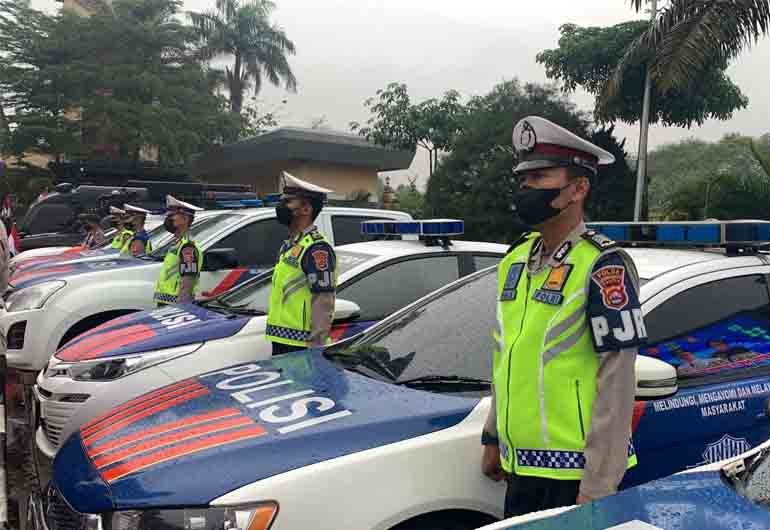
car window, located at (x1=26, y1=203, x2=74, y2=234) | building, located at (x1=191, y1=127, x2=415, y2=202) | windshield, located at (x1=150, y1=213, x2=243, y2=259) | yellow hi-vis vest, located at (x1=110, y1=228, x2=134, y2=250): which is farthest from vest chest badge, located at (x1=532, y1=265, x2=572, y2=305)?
building, located at (x1=191, y1=127, x2=415, y2=202)

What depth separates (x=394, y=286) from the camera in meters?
4.74

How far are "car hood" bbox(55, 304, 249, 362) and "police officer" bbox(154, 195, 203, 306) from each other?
0.79m

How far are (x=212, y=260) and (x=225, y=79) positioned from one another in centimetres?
2919

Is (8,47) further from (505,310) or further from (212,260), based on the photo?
(505,310)

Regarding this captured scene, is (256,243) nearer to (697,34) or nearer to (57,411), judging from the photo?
(57,411)

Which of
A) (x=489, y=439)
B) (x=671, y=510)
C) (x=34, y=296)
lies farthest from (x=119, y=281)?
(x=671, y=510)

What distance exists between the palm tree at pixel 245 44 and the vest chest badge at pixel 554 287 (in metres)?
32.1

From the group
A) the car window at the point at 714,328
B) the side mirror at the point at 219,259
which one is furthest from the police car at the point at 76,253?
the car window at the point at 714,328

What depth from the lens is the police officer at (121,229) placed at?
927cm

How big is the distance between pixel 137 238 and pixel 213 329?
175 inches

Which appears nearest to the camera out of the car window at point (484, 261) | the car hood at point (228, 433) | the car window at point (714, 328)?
the car hood at point (228, 433)

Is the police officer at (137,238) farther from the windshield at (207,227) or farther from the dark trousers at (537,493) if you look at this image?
the dark trousers at (537,493)

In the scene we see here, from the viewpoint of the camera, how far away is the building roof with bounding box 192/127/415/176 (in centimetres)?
2588

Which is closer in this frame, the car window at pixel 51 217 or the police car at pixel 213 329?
the police car at pixel 213 329
